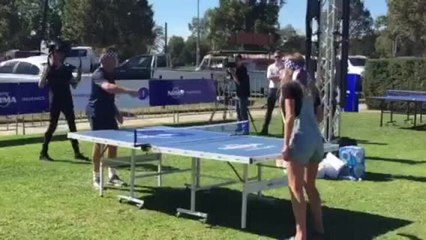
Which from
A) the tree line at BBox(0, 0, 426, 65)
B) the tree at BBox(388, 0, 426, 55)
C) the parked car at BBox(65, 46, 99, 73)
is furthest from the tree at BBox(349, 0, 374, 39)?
the parked car at BBox(65, 46, 99, 73)

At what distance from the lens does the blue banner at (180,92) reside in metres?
19.6

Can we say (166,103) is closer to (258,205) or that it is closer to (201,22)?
(258,205)

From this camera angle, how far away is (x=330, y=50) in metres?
12.5

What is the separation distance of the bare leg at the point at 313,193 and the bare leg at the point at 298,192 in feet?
1.09

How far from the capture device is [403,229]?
7883mm

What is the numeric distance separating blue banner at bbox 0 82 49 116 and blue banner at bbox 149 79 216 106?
146 inches

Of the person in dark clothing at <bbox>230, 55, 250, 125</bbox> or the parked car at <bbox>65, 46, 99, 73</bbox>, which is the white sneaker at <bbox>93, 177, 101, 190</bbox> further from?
the parked car at <bbox>65, 46, 99, 73</bbox>

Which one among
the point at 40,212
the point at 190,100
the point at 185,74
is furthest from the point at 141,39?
the point at 40,212

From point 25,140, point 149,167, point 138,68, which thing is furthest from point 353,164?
point 138,68

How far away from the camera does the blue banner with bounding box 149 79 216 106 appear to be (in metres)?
19.6

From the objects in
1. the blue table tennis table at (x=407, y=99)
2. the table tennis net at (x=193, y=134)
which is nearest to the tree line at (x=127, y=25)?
the blue table tennis table at (x=407, y=99)

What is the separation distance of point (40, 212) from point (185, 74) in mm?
25014

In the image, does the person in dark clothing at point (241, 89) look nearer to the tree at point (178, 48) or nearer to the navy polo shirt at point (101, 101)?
the navy polo shirt at point (101, 101)

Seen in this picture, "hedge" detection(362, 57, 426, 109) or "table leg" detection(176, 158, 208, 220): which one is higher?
"hedge" detection(362, 57, 426, 109)
